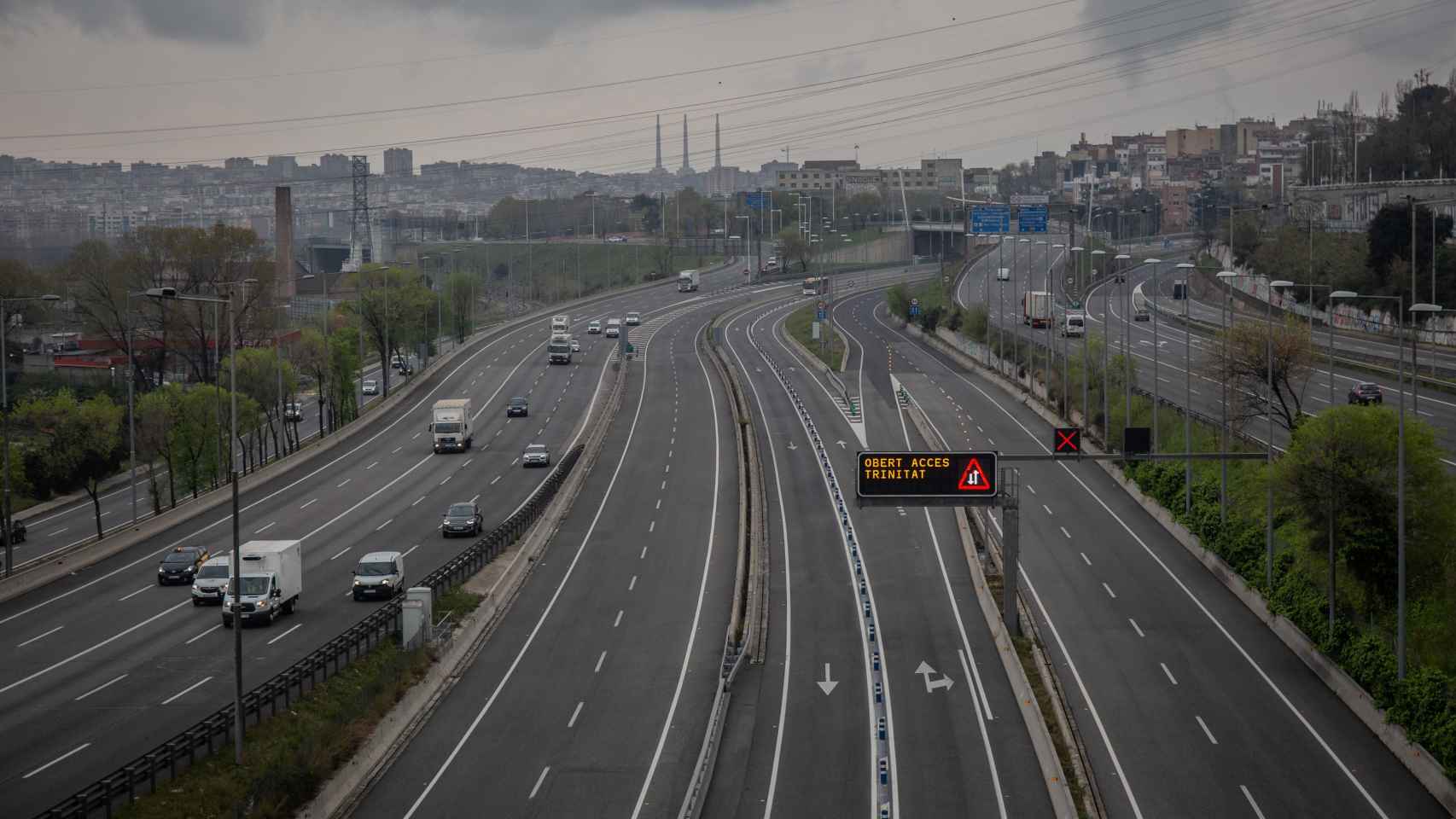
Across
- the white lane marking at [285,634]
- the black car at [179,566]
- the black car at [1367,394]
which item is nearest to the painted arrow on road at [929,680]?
the white lane marking at [285,634]

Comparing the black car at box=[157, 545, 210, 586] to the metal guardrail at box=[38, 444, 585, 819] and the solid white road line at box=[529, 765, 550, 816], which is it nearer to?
the metal guardrail at box=[38, 444, 585, 819]

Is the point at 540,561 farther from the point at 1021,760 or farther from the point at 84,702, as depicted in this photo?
the point at 1021,760

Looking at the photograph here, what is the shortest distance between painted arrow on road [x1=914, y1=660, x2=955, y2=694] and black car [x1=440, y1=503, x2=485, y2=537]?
65.3ft

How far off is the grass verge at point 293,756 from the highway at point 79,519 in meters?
28.1

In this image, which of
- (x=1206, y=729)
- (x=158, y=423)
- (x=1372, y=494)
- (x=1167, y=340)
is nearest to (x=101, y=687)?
(x=1206, y=729)

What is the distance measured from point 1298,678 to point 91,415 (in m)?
50.0

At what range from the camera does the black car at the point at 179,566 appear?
145ft

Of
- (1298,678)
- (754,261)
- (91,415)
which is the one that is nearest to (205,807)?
(1298,678)

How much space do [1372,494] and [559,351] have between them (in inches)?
2790

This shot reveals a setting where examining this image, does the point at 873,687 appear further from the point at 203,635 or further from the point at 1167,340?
the point at 1167,340

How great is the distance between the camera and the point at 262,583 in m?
39.2

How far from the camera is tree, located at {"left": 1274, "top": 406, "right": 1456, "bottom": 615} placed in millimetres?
36844

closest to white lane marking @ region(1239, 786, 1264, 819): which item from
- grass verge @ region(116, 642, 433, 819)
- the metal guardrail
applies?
grass verge @ region(116, 642, 433, 819)

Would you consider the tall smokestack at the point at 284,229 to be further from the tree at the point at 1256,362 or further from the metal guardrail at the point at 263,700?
the tree at the point at 1256,362
